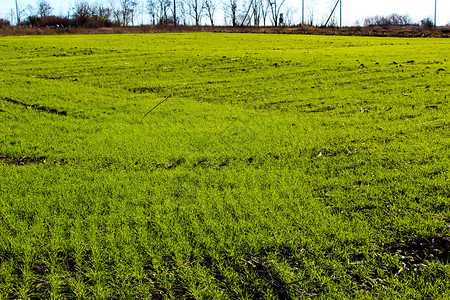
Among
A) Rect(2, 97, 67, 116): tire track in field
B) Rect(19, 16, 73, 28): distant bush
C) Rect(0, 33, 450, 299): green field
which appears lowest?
Rect(0, 33, 450, 299): green field

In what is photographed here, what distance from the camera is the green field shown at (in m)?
2.57

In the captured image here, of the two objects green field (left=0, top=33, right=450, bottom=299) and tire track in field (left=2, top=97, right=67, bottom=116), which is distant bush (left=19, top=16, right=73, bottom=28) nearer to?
tire track in field (left=2, top=97, right=67, bottom=116)

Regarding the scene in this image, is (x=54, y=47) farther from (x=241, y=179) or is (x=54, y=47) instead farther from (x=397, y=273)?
(x=397, y=273)

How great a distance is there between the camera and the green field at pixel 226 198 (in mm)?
Answer: 2572

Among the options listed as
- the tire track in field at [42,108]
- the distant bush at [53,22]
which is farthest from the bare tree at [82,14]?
the tire track in field at [42,108]

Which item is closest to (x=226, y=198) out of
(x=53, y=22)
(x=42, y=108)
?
(x=42, y=108)

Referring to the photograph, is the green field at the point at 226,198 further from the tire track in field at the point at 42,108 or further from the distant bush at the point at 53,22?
the distant bush at the point at 53,22

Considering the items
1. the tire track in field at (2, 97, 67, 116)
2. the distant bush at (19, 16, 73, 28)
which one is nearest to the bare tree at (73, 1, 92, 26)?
the distant bush at (19, 16, 73, 28)

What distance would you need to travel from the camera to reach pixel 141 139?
547 centimetres

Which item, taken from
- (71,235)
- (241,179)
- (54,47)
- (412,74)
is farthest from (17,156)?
(54,47)

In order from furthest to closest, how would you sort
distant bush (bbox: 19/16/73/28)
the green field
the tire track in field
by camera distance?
distant bush (bbox: 19/16/73/28)
the tire track in field
the green field

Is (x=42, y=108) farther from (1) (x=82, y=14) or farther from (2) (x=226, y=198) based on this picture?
(1) (x=82, y=14)

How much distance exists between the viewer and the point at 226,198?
362 cm

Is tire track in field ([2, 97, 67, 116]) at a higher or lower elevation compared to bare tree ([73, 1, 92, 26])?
lower
